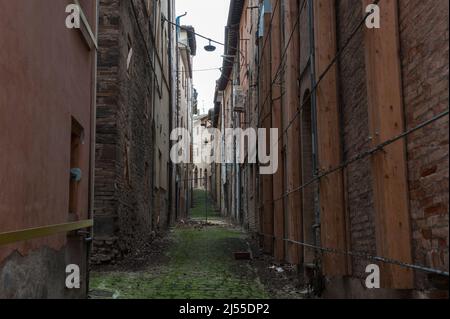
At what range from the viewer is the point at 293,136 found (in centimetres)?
853

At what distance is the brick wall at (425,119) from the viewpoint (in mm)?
3576

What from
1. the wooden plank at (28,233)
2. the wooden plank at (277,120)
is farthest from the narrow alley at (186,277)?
the wooden plank at (28,233)

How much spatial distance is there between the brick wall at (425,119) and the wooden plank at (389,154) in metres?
0.08

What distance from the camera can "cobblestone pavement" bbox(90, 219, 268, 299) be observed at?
698 centimetres

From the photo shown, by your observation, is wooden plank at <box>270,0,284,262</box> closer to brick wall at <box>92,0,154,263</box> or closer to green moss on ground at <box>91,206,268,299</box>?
green moss on ground at <box>91,206,268,299</box>

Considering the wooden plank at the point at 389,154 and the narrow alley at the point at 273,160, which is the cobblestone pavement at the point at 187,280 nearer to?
the narrow alley at the point at 273,160

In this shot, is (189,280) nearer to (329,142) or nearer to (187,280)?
(187,280)

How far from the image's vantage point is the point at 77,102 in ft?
20.7

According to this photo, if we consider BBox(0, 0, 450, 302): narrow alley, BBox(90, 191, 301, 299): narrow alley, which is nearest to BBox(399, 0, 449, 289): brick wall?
BBox(0, 0, 450, 302): narrow alley

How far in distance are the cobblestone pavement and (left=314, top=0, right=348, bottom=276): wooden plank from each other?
1.41 m

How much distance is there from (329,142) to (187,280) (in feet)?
11.5

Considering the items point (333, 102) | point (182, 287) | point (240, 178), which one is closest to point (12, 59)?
point (333, 102)

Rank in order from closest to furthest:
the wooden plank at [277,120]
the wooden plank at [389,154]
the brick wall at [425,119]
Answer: the brick wall at [425,119] → the wooden plank at [389,154] → the wooden plank at [277,120]
